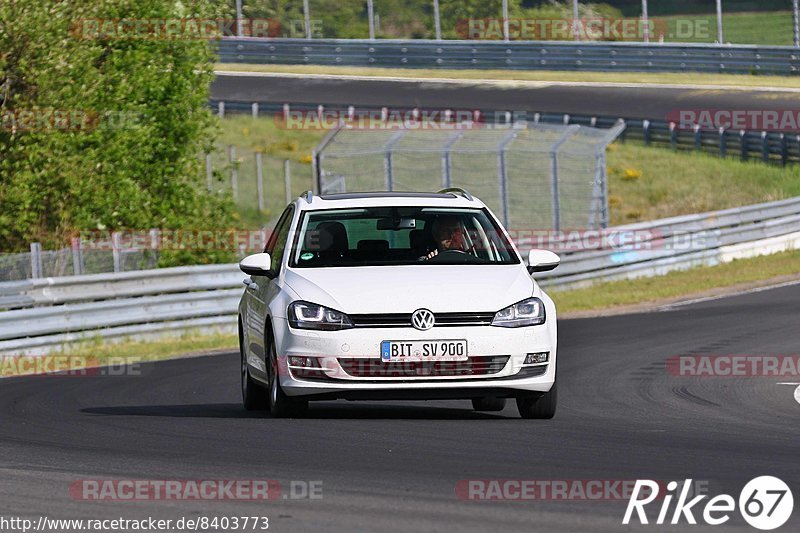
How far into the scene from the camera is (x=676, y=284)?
2778cm

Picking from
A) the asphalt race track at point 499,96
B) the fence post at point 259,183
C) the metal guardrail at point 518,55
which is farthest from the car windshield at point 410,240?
the metal guardrail at point 518,55

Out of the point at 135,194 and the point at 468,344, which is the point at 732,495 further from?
the point at 135,194

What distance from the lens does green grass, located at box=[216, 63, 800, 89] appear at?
4759 centimetres

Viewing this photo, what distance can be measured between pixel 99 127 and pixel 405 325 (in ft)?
55.0

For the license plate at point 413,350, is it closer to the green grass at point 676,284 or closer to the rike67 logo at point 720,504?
the rike67 logo at point 720,504

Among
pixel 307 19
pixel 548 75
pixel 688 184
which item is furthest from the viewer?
pixel 307 19

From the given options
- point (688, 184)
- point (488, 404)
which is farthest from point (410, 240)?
point (688, 184)

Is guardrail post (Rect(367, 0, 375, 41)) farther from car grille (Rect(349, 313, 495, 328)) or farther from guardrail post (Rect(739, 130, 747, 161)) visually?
car grille (Rect(349, 313, 495, 328))

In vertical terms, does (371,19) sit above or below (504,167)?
above

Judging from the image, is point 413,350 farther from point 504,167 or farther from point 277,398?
point 504,167

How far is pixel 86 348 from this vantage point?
66.9 feet

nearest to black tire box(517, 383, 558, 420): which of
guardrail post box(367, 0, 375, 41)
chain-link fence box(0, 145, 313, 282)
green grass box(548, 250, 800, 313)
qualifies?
chain-link fence box(0, 145, 313, 282)

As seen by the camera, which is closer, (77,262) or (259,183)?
(77,262)

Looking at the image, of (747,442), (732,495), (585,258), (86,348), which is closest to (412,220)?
(747,442)
